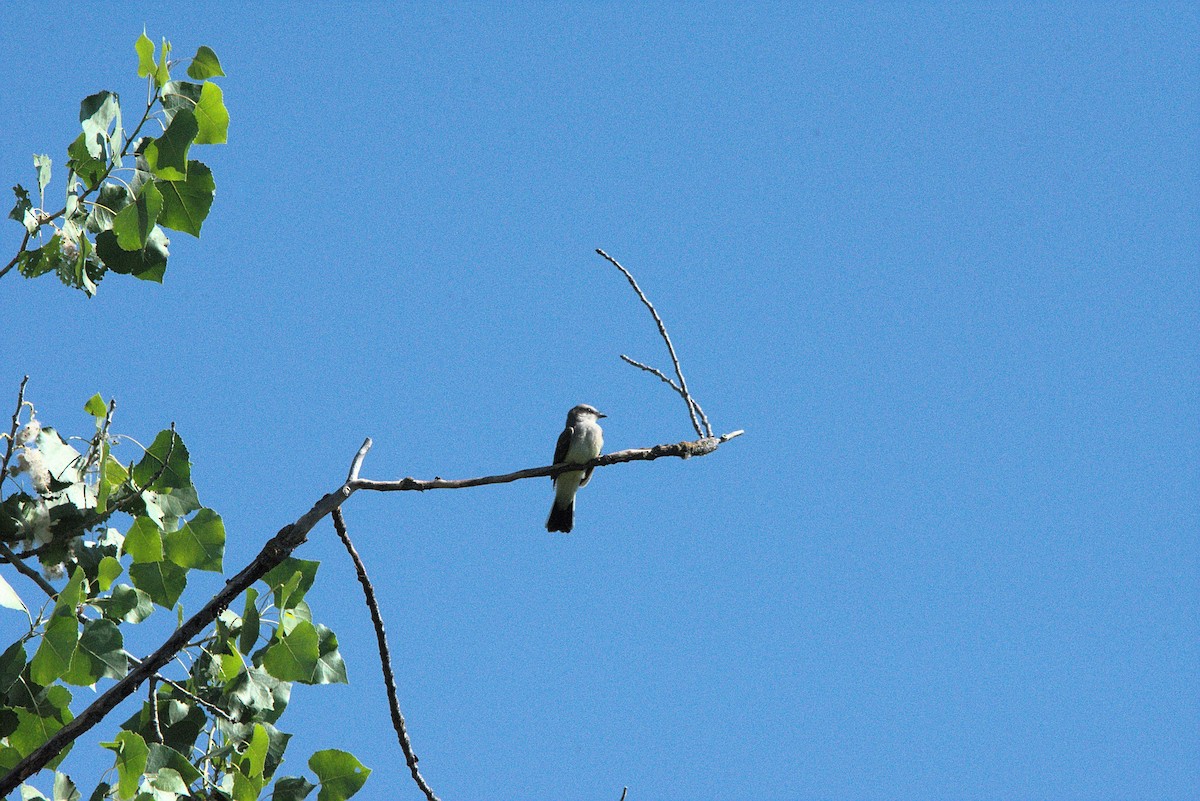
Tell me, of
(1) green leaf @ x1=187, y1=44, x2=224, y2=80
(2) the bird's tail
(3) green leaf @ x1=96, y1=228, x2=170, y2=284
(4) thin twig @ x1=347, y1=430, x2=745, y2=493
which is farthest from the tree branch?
(2) the bird's tail

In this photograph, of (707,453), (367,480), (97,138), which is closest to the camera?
(97,138)

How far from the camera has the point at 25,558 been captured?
14.0 feet

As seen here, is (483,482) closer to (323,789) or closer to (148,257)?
(323,789)

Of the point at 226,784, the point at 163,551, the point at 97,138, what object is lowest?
the point at 226,784

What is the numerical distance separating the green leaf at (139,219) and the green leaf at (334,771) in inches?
76.8

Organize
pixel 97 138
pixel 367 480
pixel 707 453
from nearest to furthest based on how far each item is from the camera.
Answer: pixel 97 138, pixel 367 480, pixel 707 453

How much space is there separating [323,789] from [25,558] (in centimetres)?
137

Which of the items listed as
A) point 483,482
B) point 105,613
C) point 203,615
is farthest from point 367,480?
point 105,613

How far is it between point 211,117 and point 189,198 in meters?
0.33

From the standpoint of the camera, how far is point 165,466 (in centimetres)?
429

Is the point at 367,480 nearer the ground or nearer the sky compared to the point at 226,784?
nearer the sky

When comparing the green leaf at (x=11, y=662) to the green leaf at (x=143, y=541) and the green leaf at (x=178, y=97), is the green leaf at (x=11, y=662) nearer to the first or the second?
the green leaf at (x=143, y=541)

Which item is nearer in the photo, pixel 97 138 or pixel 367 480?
pixel 97 138

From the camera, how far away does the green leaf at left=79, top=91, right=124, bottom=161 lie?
399 centimetres
